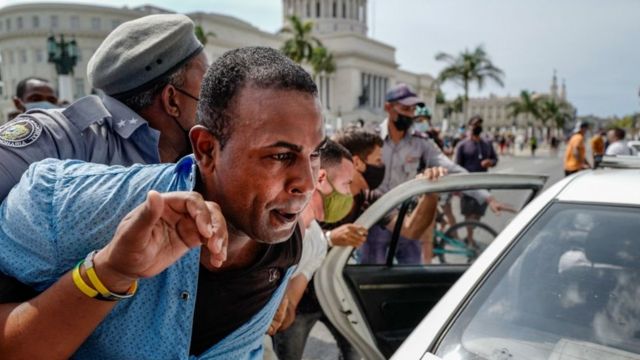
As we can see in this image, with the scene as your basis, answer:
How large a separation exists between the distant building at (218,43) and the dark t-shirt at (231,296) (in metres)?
49.1

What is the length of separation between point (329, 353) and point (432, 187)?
80.5 inches

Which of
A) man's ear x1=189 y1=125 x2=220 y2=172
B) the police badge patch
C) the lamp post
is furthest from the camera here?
the lamp post

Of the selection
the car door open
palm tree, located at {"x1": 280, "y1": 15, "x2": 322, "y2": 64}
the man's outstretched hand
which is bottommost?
the car door open

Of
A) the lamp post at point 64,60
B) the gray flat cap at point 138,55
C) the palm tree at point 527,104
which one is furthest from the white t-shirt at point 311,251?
the palm tree at point 527,104

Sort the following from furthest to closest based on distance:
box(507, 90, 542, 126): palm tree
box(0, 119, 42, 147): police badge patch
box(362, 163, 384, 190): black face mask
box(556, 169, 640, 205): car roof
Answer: box(507, 90, 542, 126): palm tree < box(362, 163, 384, 190): black face mask < box(556, 169, 640, 205): car roof < box(0, 119, 42, 147): police badge patch

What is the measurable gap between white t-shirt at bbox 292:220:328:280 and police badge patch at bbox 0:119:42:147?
3.66ft

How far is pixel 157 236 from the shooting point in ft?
2.89

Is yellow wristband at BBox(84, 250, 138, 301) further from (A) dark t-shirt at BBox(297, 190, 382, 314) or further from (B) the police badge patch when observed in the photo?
(A) dark t-shirt at BBox(297, 190, 382, 314)

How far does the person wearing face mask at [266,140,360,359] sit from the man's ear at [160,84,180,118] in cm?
78

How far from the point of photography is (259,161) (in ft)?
3.54

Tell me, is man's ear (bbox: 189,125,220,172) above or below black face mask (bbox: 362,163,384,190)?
above

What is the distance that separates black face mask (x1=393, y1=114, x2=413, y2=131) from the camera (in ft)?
14.8

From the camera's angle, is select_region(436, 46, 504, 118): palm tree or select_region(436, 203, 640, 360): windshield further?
select_region(436, 46, 504, 118): palm tree

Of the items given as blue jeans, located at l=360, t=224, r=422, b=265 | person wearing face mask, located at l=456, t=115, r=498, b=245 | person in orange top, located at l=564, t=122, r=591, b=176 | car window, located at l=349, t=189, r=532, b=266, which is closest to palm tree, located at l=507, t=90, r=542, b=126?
person in orange top, located at l=564, t=122, r=591, b=176
